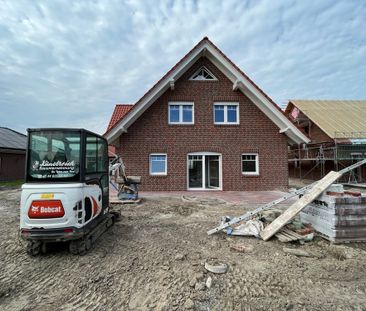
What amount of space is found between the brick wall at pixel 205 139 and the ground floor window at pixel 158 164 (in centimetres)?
25

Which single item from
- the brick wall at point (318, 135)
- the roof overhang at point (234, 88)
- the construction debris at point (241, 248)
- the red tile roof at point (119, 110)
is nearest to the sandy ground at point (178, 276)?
the construction debris at point (241, 248)

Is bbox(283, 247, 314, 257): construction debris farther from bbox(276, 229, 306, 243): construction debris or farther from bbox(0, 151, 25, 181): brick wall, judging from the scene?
bbox(0, 151, 25, 181): brick wall

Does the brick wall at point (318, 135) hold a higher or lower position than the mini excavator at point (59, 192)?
higher

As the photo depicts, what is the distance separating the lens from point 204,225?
18.5ft

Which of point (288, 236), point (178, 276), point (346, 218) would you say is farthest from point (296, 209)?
point (178, 276)

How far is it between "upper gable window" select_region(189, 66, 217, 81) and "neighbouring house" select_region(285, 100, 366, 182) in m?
7.50

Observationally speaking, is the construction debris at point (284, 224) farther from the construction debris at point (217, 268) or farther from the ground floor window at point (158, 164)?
the ground floor window at point (158, 164)

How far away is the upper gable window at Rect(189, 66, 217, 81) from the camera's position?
11.9 meters

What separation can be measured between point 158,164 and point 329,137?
1337cm

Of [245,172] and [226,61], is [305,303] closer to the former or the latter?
[245,172]

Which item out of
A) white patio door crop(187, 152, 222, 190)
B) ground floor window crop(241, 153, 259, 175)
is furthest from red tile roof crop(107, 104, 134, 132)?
ground floor window crop(241, 153, 259, 175)

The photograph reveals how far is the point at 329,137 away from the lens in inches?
631

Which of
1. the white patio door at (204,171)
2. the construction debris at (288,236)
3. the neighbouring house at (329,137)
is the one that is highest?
the neighbouring house at (329,137)

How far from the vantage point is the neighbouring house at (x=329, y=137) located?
15.7 metres
